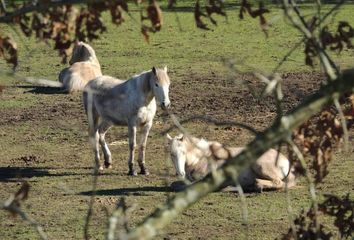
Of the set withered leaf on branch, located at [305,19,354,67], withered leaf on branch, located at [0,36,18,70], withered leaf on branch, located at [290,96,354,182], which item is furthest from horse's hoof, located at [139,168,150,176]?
withered leaf on branch, located at [0,36,18,70]

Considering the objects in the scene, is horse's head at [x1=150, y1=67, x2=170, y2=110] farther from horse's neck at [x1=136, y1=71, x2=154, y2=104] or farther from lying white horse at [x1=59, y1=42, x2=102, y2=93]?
lying white horse at [x1=59, y1=42, x2=102, y2=93]

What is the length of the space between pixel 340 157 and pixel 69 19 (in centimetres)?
1092

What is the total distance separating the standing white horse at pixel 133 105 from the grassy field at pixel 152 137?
30cm

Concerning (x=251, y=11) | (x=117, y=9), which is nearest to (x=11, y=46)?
(x=117, y=9)

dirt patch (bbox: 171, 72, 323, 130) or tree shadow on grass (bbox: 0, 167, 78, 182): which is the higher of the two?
tree shadow on grass (bbox: 0, 167, 78, 182)

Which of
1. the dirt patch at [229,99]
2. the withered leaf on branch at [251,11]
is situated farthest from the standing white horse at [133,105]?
the withered leaf on branch at [251,11]

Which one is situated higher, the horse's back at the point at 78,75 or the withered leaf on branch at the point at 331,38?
the withered leaf on branch at the point at 331,38

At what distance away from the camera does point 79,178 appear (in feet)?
46.0

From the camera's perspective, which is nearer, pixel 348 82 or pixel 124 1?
pixel 348 82

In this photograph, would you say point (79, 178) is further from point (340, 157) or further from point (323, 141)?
point (323, 141)

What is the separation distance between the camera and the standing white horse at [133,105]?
14.2 m

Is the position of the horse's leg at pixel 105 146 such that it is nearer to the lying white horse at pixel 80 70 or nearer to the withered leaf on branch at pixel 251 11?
the lying white horse at pixel 80 70

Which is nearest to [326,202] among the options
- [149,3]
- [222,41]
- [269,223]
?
[149,3]

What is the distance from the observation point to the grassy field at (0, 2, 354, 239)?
11719mm
